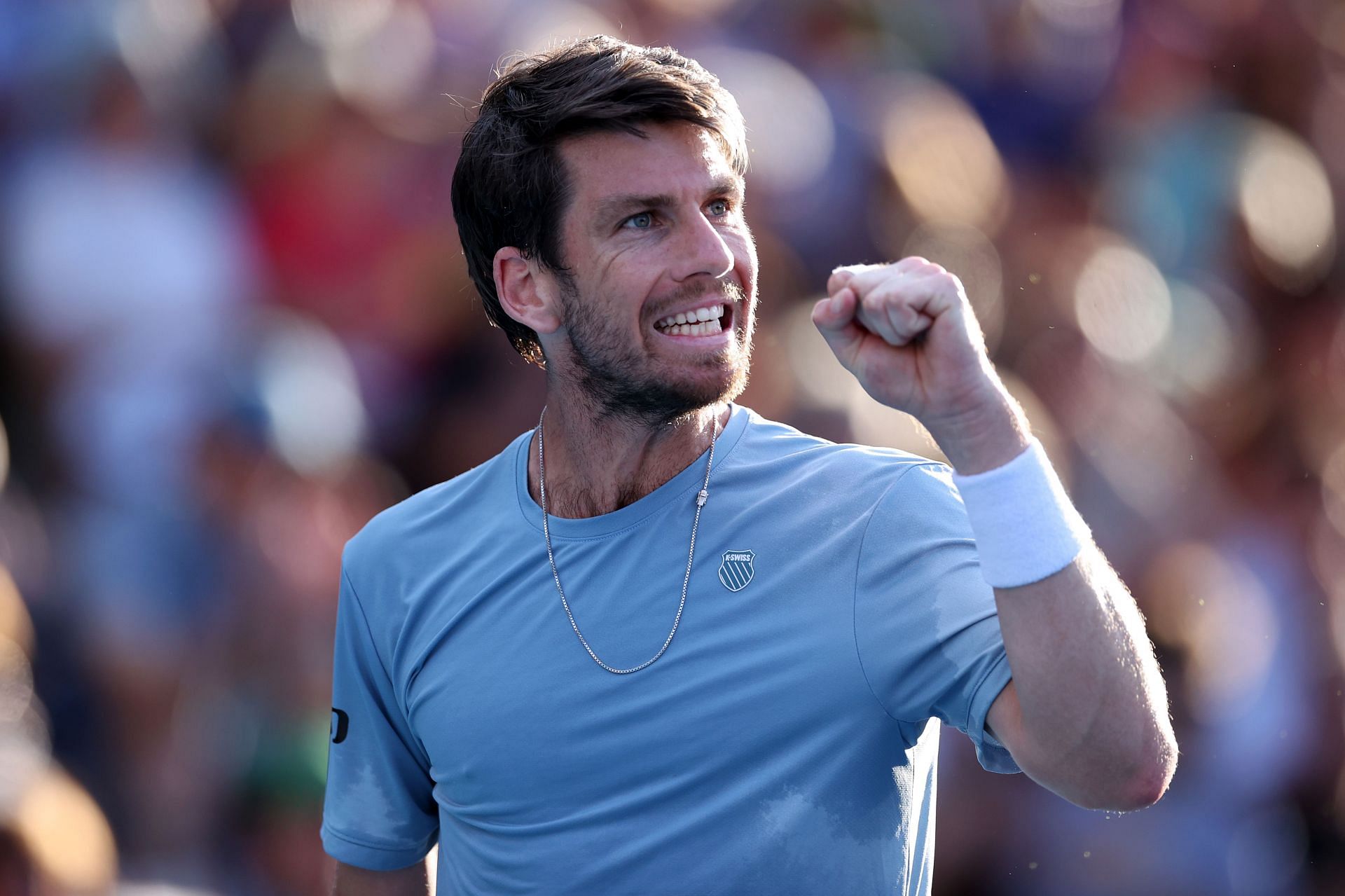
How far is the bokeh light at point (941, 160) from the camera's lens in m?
2.82

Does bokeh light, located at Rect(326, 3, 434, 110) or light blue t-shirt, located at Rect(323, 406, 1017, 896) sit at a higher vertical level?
bokeh light, located at Rect(326, 3, 434, 110)

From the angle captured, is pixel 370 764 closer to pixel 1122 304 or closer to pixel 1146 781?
pixel 1146 781

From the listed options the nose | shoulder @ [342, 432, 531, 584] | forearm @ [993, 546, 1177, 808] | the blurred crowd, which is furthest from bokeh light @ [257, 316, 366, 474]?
forearm @ [993, 546, 1177, 808]

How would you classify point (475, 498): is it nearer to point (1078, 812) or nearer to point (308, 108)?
point (308, 108)

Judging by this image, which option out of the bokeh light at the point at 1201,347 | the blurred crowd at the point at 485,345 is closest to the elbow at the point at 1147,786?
the blurred crowd at the point at 485,345

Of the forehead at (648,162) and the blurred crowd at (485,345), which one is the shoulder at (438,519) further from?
the blurred crowd at (485,345)

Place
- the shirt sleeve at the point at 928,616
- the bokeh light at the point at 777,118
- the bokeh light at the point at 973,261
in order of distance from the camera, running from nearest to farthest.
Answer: the shirt sleeve at the point at 928,616
the bokeh light at the point at 777,118
the bokeh light at the point at 973,261

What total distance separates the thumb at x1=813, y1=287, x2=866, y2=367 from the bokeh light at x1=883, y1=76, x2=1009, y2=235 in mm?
1745

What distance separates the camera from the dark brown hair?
1505 millimetres

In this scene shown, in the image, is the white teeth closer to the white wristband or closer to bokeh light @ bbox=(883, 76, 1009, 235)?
the white wristband

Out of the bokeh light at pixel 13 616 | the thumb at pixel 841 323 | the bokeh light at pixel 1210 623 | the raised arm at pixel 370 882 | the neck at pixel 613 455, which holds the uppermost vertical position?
the thumb at pixel 841 323

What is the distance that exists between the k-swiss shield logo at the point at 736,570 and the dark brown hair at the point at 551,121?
0.42 m

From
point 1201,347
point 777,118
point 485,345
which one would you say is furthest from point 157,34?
point 1201,347

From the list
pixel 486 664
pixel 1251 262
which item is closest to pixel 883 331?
pixel 486 664
